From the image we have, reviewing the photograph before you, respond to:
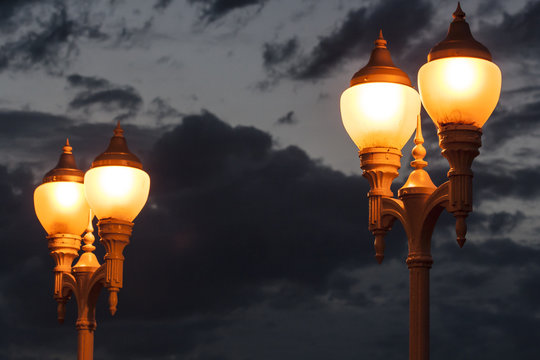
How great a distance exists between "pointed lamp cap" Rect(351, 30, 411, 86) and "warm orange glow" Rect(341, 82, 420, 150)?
0.19 ft

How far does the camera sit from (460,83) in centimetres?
1037

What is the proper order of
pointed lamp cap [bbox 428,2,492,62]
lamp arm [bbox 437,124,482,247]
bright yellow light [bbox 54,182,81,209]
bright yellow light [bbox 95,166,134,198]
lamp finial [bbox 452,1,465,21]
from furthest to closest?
bright yellow light [bbox 54,182,81,209] < bright yellow light [bbox 95,166,134,198] < lamp finial [bbox 452,1,465,21] < pointed lamp cap [bbox 428,2,492,62] < lamp arm [bbox 437,124,482,247]

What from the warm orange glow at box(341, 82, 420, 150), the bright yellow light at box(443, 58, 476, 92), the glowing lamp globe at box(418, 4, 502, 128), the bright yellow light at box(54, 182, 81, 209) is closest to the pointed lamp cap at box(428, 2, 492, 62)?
the glowing lamp globe at box(418, 4, 502, 128)

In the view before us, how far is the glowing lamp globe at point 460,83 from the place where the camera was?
10367 mm

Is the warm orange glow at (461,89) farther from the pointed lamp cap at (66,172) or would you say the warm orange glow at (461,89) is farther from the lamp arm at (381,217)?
the pointed lamp cap at (66,172)

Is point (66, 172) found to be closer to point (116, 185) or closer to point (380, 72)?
point (116, 185)

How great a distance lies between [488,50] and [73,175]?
7.35 meters

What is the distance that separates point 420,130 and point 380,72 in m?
0.95

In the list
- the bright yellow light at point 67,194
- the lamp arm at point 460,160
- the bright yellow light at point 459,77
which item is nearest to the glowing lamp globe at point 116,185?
the bright yellow light at point 67,194

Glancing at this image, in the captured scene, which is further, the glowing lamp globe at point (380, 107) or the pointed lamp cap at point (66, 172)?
the pointed lamp cap at point (66, 172)

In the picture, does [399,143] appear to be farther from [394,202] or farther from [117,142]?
[117,142]

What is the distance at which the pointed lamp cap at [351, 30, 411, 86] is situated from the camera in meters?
11.4

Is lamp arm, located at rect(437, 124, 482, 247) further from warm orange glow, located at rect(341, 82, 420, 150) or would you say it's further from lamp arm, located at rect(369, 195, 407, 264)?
lamp arm, located at rect(369, 195, 407, 264)

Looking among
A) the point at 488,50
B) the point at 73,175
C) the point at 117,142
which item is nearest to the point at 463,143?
the point at 488,50
